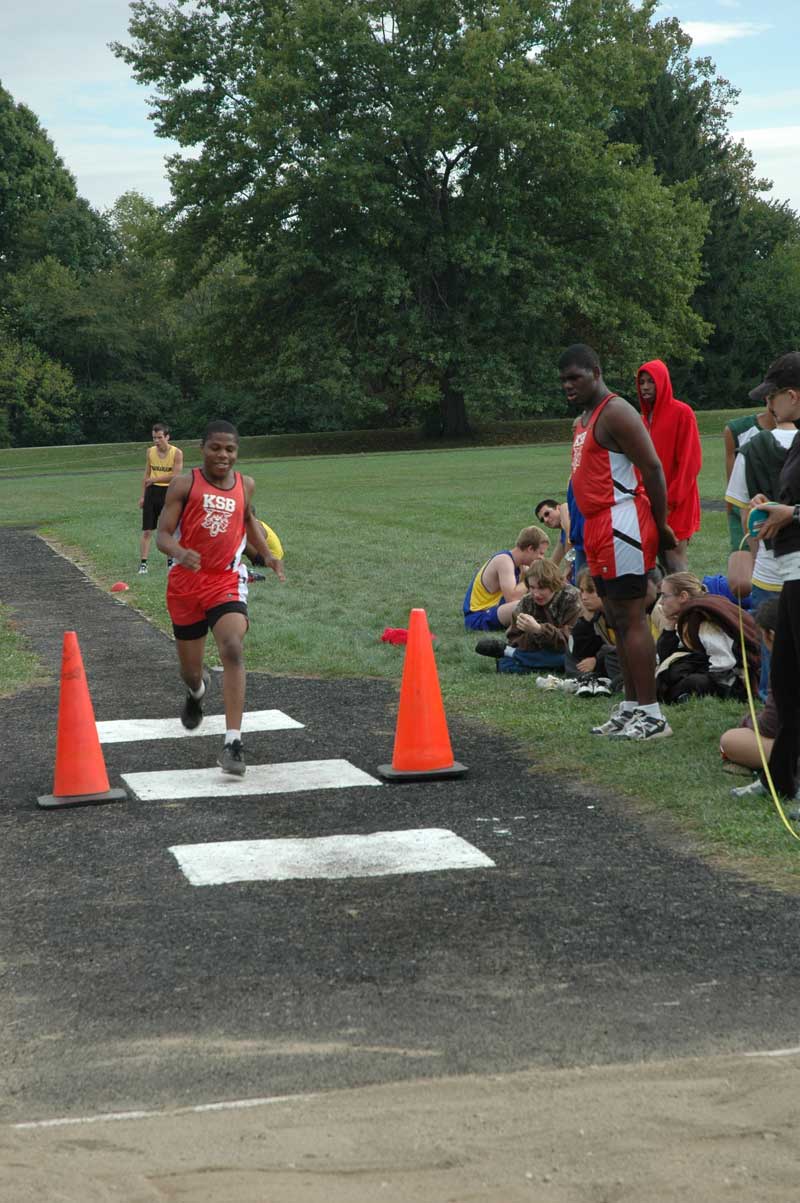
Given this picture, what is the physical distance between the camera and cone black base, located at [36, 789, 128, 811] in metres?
7.03

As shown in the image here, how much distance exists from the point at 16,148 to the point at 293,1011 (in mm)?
80443

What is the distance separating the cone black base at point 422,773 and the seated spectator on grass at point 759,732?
1.33 m

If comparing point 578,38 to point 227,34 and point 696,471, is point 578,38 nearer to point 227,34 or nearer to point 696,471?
point 227,34

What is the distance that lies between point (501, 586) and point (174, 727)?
4053 mm

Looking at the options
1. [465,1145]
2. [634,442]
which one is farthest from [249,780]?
[465,1145]

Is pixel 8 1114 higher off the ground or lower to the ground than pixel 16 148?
lower

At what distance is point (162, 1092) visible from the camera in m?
3.76

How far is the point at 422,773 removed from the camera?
7.37 metres

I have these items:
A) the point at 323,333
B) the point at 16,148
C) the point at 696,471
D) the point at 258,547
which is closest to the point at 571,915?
the point at 258,547

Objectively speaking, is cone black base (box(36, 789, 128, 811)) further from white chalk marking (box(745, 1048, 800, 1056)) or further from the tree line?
the tree line

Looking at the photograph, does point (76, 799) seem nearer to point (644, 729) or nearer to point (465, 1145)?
point (644, 729)

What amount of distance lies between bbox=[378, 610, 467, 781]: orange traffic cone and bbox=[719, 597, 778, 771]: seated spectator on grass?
4.40ft

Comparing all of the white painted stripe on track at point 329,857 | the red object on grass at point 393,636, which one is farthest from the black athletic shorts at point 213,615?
the red object on grass at point 393,636

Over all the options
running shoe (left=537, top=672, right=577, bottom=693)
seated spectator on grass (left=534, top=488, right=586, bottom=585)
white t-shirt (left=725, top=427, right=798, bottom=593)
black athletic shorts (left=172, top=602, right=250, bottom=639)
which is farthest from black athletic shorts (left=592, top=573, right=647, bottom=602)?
black athletic shorts (left=172, top=602, right=250, bottom=639)
